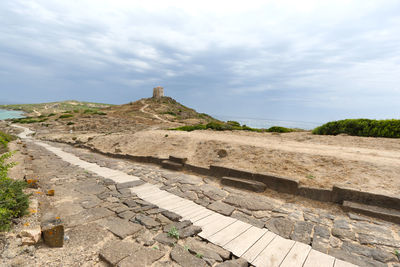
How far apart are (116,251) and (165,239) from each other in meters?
0.74

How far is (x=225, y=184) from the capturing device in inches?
239

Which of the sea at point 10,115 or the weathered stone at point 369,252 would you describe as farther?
the sea at point 10,115

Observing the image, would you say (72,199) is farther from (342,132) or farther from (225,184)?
(342,132)

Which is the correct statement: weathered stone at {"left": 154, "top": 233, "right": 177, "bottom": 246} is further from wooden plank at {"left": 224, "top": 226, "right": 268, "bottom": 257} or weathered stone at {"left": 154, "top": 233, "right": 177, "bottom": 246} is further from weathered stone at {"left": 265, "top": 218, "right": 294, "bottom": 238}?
weathered stone at {"left": 265, "top": 218, "right": 294, "bottom": 238}

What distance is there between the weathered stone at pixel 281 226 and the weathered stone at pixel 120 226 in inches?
94.5

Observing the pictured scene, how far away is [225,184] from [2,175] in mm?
5112

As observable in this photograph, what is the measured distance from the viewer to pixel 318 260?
2.77 metres

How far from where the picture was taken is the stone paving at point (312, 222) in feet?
9.82

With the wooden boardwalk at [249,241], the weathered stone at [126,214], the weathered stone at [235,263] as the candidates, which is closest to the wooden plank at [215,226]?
the wooden boardwalk at [249,241]

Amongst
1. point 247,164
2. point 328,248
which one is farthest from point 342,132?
point 328,248

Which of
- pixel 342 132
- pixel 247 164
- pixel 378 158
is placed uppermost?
pixel 342 132

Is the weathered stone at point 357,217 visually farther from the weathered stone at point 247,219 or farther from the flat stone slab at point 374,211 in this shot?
the weathered stone at point 247,219

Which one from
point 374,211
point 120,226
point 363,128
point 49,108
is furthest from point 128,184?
point 49,108

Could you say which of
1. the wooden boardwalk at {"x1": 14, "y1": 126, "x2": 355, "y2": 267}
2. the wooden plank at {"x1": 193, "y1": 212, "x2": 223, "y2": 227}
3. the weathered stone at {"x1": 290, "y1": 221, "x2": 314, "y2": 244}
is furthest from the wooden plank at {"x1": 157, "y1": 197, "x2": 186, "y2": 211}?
the weathered stone at {"x1": 290, "y1": 221, "x2": 314, "y2": 244}
